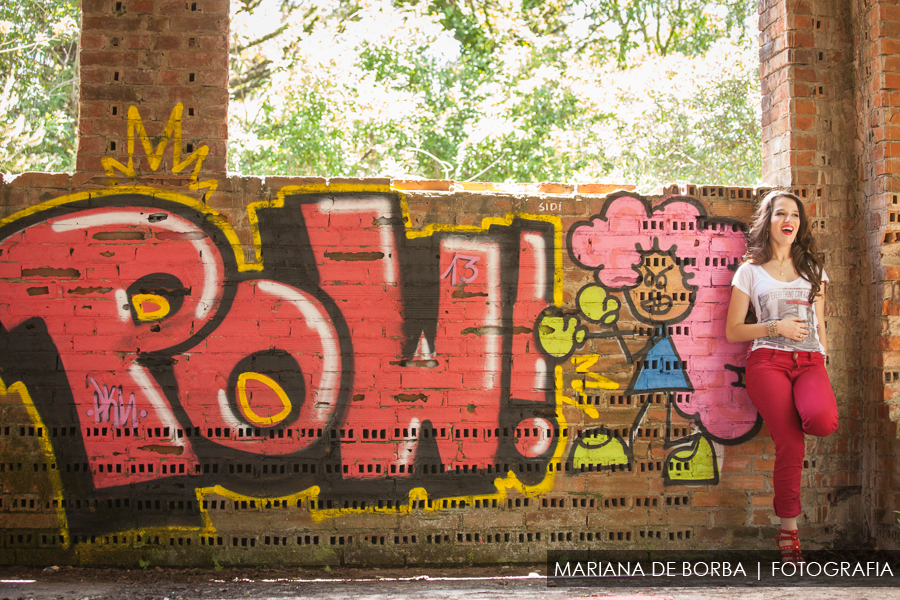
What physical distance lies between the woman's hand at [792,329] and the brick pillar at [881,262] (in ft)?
2.08

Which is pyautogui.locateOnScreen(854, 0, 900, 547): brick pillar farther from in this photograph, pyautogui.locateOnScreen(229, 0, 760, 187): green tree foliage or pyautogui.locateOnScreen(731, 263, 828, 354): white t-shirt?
pyautogui.locateOnScreen(229, 0, 760, 187): green tree foliage

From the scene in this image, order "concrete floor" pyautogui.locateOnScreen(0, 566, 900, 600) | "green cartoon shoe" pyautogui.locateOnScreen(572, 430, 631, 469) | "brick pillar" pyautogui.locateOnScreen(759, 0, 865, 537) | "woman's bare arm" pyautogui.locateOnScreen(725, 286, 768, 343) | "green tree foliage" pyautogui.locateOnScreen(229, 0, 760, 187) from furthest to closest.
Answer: "green tree foliage" pyautogui.locateOnScreen(229, 0, 760, 187), "brick pillar" pyautogui.locateOnScreen(759, 0, 865, 537), "green cartoon shoe" pyautogui.locateOnScreen(572, 430, 631, 469), "woman's bare arm" pyautogui.locateOnScreen(725, 286, 768, 343), "concrete floor" pyautogui.locateOnScreen(0, 566, 900, 600)

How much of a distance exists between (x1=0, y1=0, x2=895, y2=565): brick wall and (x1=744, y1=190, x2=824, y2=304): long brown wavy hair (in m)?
0.18

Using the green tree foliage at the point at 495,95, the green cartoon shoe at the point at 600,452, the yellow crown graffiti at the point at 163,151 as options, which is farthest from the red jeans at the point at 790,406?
the green tree foliage at the point at 495,95

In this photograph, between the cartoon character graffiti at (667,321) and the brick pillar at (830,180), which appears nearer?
the cartoon character graffiti at (667,321)

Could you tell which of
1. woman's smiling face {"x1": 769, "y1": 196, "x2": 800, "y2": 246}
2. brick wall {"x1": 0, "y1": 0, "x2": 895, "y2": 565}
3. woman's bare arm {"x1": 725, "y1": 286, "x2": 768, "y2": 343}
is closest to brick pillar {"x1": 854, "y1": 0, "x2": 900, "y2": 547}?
brick wall {"x1": 0, "y1": 0, "x2": 895, "y2": 565}

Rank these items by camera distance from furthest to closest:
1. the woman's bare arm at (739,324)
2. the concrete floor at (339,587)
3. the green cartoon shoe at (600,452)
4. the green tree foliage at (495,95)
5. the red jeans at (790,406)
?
the green tree foliage at (495,95) < the green cartoon shoe at (600,452) < the woman's bare arm at (739,324) < the red jeans at (790,406) < the concrete floor at (339,587)

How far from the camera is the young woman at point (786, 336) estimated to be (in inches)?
132

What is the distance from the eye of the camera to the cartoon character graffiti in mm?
3592

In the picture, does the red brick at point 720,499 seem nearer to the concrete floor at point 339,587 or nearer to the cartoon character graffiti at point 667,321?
the cartoon character graffiti at point 667,321

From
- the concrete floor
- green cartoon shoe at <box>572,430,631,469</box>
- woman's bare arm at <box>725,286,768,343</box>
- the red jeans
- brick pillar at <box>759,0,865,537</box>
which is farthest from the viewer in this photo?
brick pillar at <box>759,0,865,537</box>

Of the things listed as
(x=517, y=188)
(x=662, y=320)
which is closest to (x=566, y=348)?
(x=662, y=320)

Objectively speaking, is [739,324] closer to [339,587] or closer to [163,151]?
[339,587]

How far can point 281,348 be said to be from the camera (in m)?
3.46
